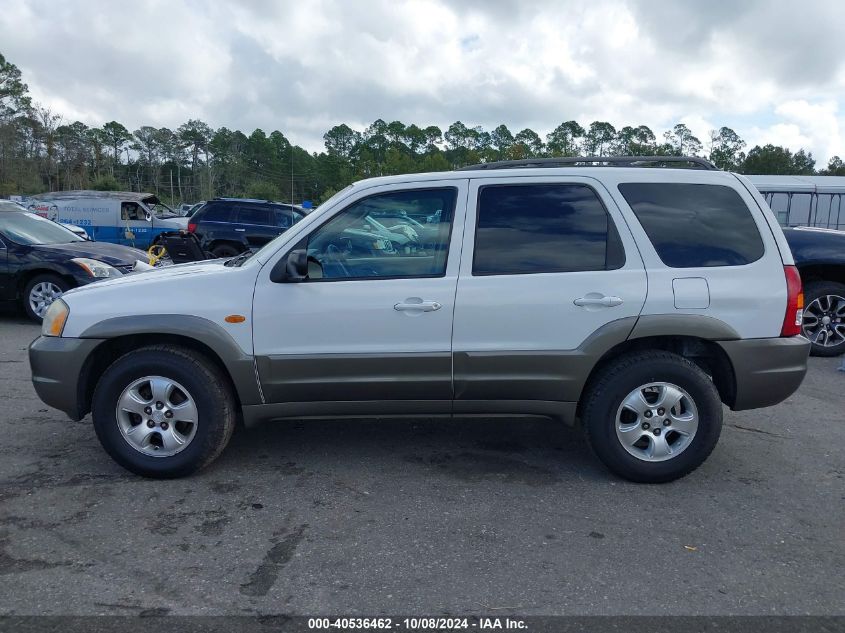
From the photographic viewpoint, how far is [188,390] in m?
3.85

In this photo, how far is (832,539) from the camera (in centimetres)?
334

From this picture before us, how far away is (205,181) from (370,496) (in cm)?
7923

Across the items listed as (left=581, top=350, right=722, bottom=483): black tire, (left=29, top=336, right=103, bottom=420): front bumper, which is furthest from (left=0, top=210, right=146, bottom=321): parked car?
(left=581, top=350, right=722, bottom=483): black tire

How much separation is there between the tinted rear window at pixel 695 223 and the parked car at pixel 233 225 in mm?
12832

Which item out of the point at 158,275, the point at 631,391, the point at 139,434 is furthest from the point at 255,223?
the point at 631,391

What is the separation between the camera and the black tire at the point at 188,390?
3.84 metres

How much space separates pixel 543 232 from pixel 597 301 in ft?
1.69

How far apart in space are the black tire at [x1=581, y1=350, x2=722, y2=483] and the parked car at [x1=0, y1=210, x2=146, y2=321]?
707 cm

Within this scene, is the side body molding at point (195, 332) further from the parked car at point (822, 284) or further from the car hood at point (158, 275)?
the parked car at point (822, 284)

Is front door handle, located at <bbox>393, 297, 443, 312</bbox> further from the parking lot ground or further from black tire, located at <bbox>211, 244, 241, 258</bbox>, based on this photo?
black tire, located at <bbox>211, 244, 241, 258</bbox>

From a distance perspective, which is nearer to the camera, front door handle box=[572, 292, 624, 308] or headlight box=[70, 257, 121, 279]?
front door handle box=[572, 292, 624, 308]

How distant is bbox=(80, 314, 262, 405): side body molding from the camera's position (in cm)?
383

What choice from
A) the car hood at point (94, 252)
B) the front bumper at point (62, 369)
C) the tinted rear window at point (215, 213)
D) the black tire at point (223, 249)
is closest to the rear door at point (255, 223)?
the tinted rear window at point (215, 213)

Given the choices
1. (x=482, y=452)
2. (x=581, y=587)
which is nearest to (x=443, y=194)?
(x=482, y=452)
